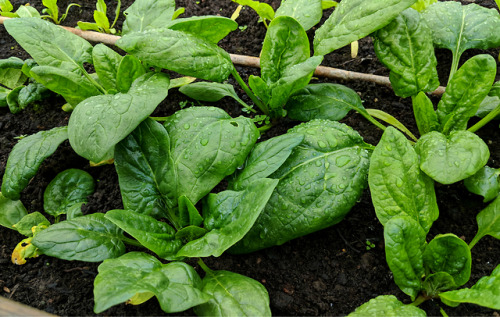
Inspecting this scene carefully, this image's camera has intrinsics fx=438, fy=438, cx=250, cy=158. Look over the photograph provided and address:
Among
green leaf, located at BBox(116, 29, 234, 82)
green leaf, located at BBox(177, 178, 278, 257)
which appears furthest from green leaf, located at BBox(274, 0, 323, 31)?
green leaf, located at BBox(177, 178, 278, 257)

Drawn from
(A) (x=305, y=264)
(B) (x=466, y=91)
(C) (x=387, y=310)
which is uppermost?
(B) (x=466, y=91)

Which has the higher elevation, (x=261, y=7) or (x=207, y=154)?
(x=261, y=7)

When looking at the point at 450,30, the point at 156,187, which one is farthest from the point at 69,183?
the point at 450,30

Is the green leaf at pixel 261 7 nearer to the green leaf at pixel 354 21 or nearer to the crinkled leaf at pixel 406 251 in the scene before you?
the green leaf at pixel 354 21

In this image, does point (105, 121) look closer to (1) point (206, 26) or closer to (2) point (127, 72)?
(2) point (127, 72)

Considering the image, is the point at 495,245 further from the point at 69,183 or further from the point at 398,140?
the point at 69,183

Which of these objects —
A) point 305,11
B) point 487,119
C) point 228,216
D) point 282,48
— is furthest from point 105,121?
point 487,119

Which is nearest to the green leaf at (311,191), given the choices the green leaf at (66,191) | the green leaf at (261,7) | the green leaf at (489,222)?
the green leaf at (489,222)
